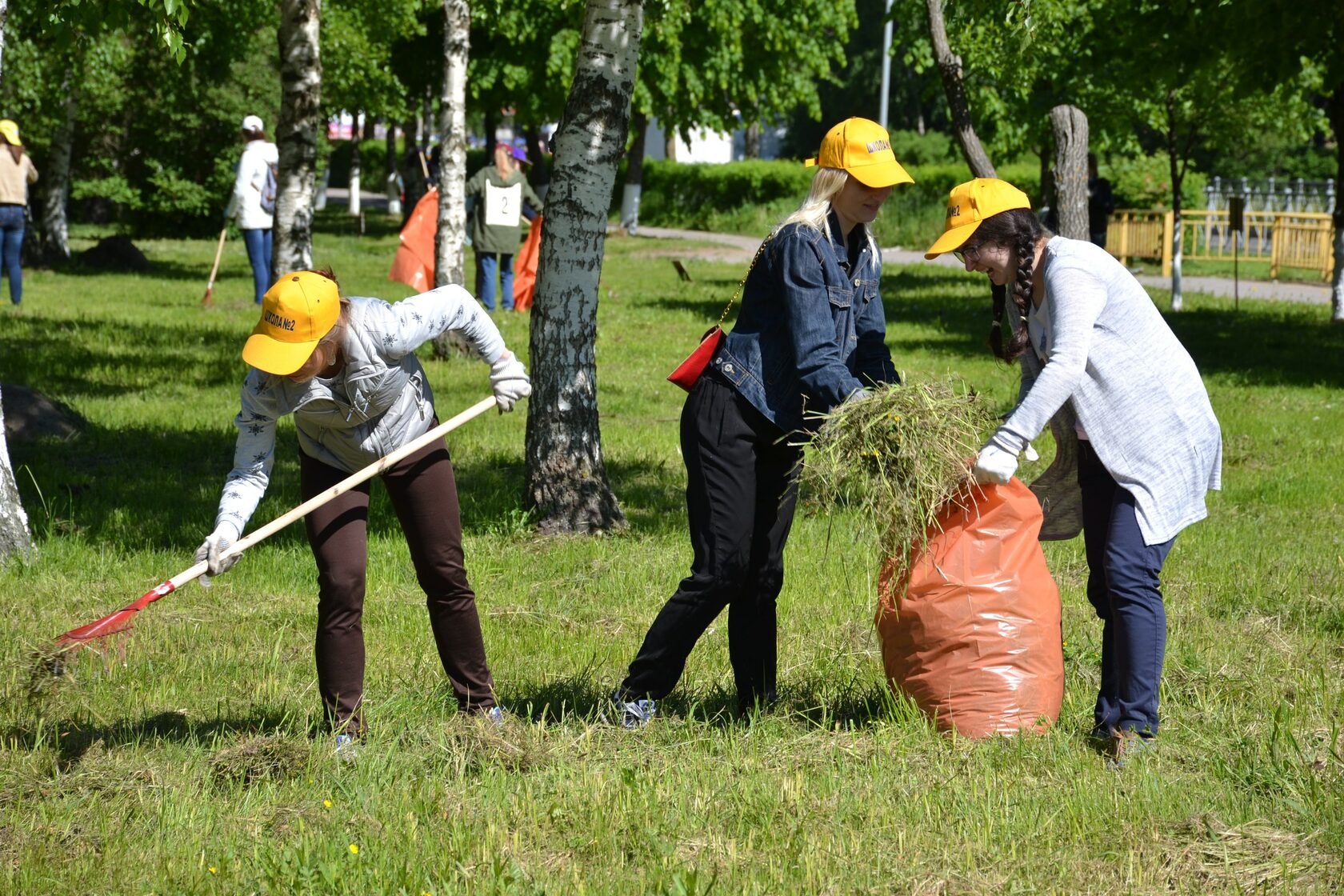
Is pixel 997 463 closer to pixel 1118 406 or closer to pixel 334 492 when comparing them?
pixel 1118 406

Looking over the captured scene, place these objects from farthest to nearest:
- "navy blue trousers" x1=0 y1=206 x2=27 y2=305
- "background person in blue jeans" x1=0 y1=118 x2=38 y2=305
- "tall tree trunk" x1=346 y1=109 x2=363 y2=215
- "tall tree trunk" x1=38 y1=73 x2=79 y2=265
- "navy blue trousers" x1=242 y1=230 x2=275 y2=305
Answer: "tall tree trunk" x1=346 y1=109 x2=363 y2=215, "tall tree trunk" x1=38 y1=73 x2=79 y2=265, "navy blue trousers" x1=242 y1=230 x2=275 y2=305, "navy blue trousers" x1=0 y1=206 x2=27 y2=305, "background person in blue jeans" x1=0 y1=118 x2=38 y2=305

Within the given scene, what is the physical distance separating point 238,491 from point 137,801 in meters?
0.93

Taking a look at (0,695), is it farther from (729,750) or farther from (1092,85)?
(1092,85)

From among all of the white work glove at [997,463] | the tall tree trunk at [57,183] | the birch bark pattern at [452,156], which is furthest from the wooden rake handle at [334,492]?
the tall tree trunk at [57,183]

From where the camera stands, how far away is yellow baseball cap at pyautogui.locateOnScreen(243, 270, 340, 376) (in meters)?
3.98

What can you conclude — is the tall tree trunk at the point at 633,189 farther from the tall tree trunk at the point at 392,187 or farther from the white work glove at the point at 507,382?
the white work glove at the point at 507,382

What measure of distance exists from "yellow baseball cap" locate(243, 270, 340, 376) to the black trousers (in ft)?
3.72

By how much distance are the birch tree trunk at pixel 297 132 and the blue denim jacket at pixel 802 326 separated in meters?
10.2

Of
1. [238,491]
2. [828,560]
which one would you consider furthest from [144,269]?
[238,491]

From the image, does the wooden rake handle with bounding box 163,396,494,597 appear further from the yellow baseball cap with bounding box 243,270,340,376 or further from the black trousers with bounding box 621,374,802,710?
the black trousers with bounding box 621,374,802,710

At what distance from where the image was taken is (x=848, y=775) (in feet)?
13.7

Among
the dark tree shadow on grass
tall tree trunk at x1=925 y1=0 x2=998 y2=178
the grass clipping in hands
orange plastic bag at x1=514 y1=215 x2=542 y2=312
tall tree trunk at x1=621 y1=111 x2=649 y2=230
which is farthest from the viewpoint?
tall tree trunk at x1=621 y1=111 x2=649 y2=230

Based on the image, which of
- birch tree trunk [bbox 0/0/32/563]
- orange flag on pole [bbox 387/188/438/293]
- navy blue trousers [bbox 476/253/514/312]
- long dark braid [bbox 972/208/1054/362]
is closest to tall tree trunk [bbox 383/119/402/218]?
navy blue trousers [bbox 476/253/514/312]

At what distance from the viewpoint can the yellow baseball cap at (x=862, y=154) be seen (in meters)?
4.21
